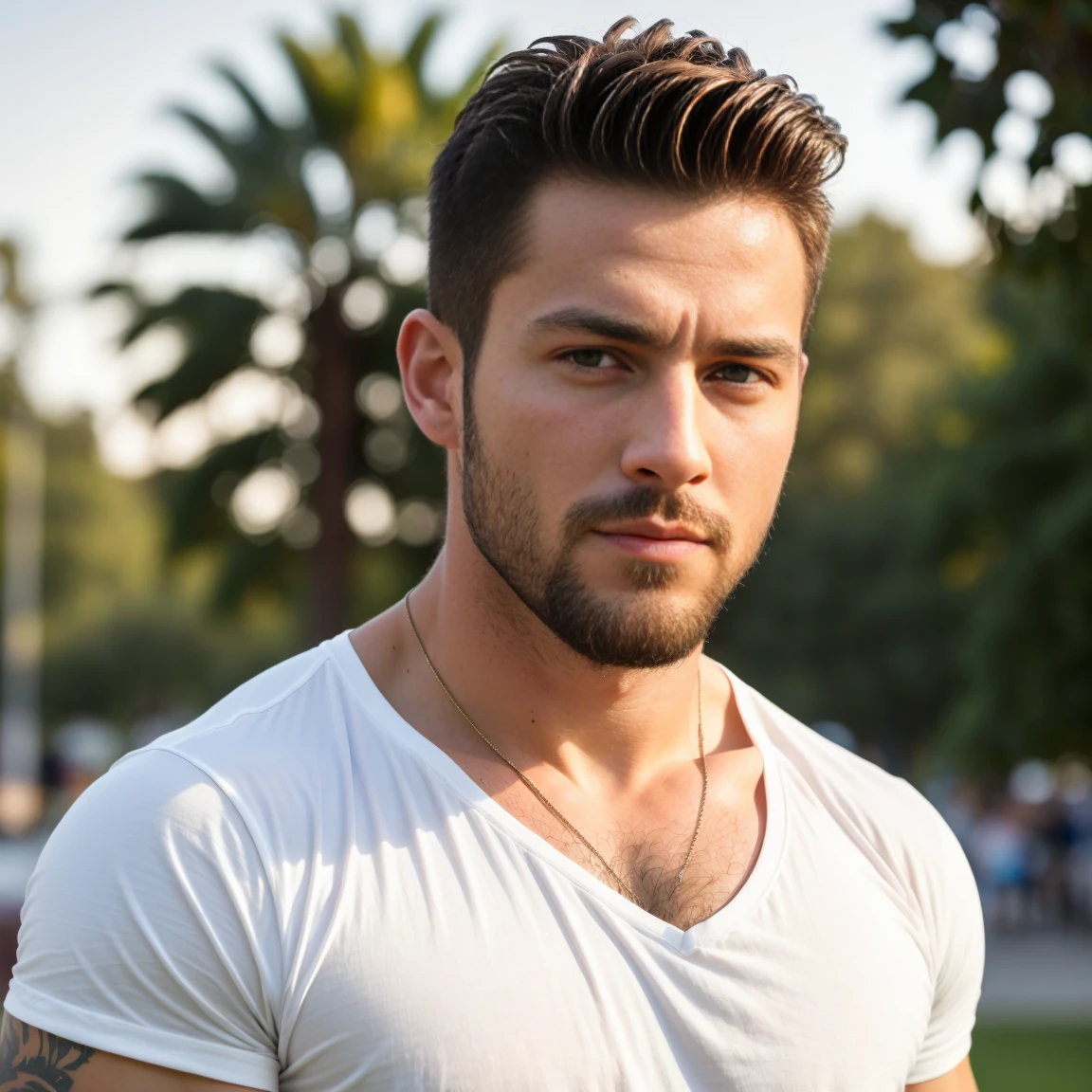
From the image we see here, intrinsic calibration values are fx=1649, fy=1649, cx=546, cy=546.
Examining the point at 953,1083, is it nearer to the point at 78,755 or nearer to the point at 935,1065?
the point at 935,1065

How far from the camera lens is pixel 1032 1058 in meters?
12.5

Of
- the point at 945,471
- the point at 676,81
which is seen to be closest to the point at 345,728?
the point at 676,81

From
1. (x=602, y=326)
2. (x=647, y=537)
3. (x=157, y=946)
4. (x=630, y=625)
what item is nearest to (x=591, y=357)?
(x=602, y=326)

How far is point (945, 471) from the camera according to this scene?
20.8m

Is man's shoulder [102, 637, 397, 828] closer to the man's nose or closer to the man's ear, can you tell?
the man's ear

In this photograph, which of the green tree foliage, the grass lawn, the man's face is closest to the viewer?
the man's face

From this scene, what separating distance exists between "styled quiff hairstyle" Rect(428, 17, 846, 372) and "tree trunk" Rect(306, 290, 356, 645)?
53.6 ft

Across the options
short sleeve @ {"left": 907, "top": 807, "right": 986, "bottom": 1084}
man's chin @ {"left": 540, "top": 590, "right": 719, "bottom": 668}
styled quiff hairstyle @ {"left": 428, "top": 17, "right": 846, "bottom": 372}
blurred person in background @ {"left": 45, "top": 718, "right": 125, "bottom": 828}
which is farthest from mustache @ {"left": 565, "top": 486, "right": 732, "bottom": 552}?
blurred person in background @ {"left": 45, "top": 718, "right": 125, "bottom": 828}

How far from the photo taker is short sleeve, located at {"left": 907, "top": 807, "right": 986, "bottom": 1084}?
271 cm

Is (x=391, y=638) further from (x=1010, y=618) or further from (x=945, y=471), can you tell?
(x=945, y=471)

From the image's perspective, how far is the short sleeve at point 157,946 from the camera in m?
2.17

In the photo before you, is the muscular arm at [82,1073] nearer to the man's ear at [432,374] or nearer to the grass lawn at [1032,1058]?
the man's ear at [432,374]

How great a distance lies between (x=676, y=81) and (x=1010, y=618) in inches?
650

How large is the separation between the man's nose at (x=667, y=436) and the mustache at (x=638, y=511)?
18 millimetres
